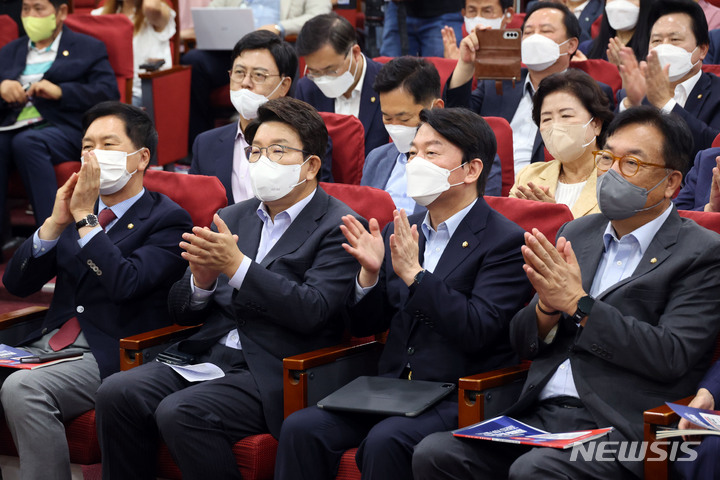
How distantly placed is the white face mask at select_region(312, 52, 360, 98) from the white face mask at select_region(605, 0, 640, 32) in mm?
1315

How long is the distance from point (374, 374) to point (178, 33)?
11.8ft

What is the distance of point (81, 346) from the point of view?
3207mm

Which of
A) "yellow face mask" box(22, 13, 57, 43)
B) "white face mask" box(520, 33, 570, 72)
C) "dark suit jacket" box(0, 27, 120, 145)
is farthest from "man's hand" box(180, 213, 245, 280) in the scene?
"yellow face mask" box(22, 13, 57, 43)

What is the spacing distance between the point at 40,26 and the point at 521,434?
3.71 meters

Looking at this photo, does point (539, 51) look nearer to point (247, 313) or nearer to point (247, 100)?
point (247, 100)

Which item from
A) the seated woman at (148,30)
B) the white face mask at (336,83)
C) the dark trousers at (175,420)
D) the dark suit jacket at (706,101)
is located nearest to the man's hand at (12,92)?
the seated woman at (148,30)

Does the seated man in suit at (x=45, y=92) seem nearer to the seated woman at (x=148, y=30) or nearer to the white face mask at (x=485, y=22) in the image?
the seated woman at (x=148, y=30)

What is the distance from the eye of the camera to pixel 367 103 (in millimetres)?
4496

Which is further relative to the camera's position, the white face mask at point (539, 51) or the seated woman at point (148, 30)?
the seated woman at point (148, 30)

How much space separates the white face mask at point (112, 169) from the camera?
10.9ft

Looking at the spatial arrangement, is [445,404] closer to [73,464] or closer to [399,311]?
[399,311]

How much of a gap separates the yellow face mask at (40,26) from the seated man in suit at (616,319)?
11.1ft

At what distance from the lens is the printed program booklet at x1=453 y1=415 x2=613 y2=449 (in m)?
2.23

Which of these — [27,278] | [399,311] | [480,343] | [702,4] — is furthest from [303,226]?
[702,4]
